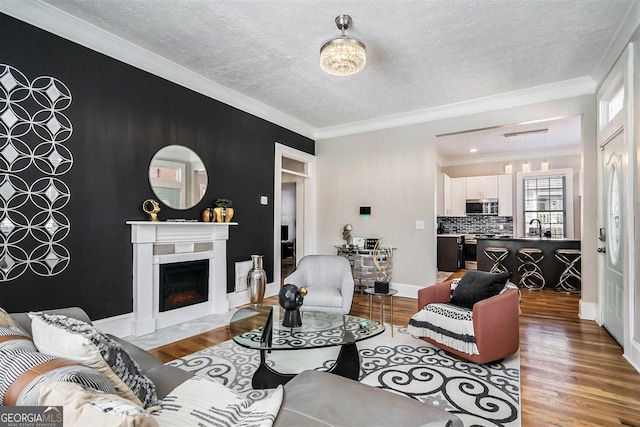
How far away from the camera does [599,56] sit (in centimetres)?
345

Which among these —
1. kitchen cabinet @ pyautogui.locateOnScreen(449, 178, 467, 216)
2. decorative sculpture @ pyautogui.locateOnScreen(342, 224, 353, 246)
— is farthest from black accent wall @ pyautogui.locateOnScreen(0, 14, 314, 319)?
kitchen cabinet @ pyautogui.locateOnScreen(449, 178, 467, 216)

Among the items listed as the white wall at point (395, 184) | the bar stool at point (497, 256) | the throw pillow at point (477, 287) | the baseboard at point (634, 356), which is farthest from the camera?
the bar stool at point (497, 256)

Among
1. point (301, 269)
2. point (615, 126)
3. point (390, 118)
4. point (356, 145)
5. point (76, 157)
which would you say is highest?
point (390, 118)

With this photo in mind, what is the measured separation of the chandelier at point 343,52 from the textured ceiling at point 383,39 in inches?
5.0

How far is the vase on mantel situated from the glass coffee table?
1.87 meters

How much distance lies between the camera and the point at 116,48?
3258 millimetres

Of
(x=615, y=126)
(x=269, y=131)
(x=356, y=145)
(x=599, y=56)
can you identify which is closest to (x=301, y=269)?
(x=269, y=131)

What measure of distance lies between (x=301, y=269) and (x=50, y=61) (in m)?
3.14

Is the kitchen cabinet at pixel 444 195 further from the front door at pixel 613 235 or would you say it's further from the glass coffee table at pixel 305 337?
the glass coffee table at pixel 305 337

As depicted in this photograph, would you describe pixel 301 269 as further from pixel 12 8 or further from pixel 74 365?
pixel 12 8

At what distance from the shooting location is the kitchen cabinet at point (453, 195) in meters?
8.36

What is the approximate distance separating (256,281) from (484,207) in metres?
6.50

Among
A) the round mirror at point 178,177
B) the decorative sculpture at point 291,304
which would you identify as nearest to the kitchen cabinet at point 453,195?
the round mirror at point 178,177

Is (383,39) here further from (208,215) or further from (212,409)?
(212,409)
